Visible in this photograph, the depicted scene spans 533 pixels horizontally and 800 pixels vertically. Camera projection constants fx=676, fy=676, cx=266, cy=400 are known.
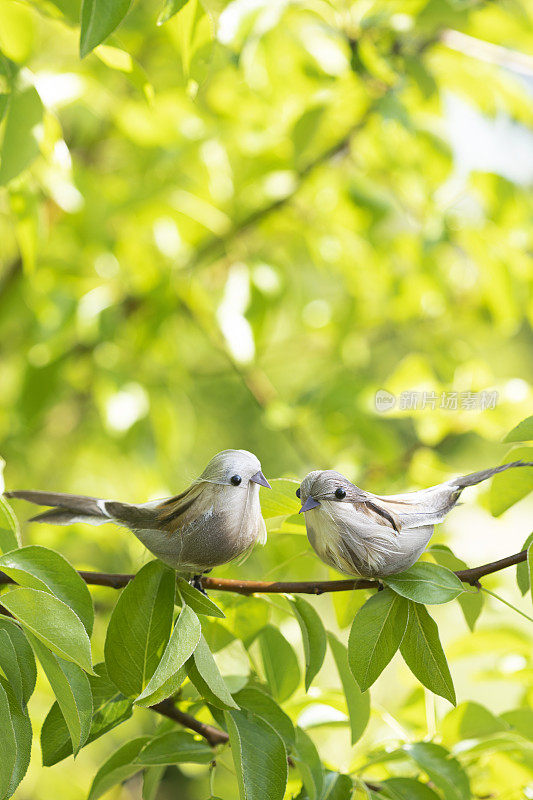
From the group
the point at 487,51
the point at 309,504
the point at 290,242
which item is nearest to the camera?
the point at 309,504

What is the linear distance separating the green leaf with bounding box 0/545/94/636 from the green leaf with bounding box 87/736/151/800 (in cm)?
7

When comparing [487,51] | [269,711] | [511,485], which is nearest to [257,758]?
[269,711]

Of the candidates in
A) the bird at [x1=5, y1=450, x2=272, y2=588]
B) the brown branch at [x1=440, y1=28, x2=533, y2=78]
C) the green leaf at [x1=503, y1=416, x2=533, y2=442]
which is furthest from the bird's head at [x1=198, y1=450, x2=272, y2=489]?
the brown branch at [x1=440, y1=28, x2=533, y2=78]

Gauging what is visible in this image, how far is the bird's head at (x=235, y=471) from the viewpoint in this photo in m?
0.20

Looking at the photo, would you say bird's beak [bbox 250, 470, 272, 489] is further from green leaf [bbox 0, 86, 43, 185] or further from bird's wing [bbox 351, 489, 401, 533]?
green leaf [bbox 0, 86, 43, 185]

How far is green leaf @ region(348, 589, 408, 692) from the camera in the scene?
0.74 feet

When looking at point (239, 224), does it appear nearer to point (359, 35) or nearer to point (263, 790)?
point (359, 35)

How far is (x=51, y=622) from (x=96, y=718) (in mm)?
82

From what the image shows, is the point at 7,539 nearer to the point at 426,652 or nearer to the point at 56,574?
Result: the point at 56,574

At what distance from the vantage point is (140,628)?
0.24 meters

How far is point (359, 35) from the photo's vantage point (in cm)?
55

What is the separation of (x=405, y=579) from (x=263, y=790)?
0.09 metres

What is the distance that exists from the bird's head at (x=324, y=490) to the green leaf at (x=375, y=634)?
5 cm

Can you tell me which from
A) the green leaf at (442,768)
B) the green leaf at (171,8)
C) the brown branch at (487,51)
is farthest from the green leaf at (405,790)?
the brown branch at (487,51)
